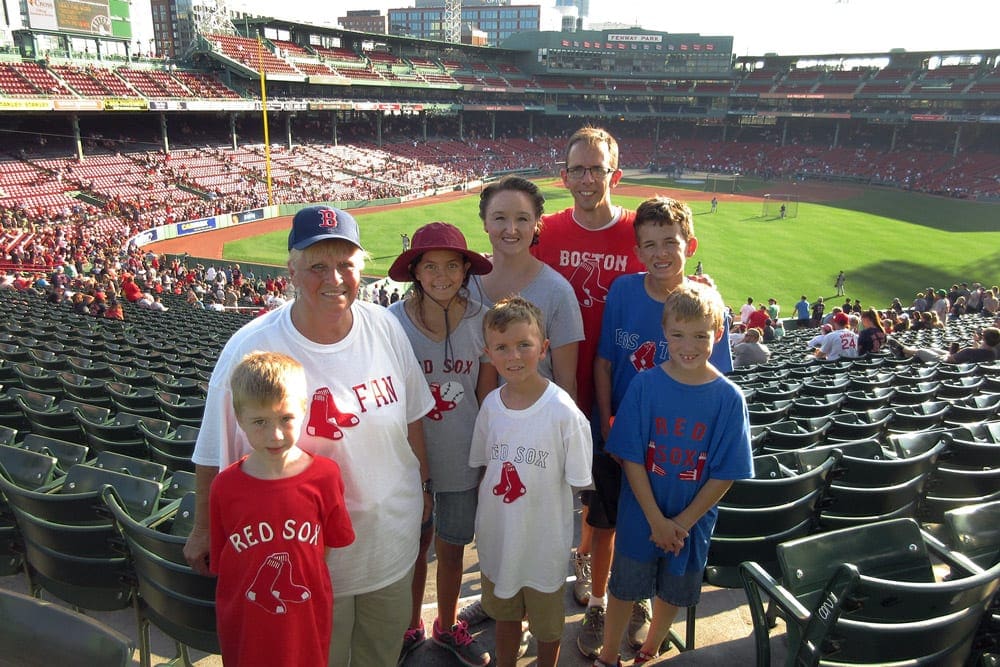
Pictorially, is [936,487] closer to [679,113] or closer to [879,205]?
[879,205]

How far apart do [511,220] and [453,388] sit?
36.3 inches

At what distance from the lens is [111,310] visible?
1438 centimetres

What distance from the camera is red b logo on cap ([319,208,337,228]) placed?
8.50ft

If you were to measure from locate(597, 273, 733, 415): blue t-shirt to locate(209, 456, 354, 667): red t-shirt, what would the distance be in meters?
1.74

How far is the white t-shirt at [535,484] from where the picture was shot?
114 inches

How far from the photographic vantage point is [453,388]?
3.20 metres

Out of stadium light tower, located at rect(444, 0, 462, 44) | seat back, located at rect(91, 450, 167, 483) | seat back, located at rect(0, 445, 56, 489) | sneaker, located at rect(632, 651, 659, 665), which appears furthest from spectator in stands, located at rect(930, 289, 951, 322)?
stadium light tower, located at rect(444, 0, 462, 44)

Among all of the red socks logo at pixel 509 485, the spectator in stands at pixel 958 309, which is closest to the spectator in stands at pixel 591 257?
the red socks logo at pixel 509 485

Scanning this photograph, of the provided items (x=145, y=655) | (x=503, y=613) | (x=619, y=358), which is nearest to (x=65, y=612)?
(x=145, y=655)

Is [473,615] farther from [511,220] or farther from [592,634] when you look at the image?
[511,220]

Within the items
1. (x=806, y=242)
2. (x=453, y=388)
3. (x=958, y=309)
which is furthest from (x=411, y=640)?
(x=806, y=242)

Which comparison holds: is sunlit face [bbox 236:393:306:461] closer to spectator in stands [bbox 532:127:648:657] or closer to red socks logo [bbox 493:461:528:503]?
red socks logo [bbox 493:461:528:503]

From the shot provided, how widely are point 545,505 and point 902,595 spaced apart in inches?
55.4

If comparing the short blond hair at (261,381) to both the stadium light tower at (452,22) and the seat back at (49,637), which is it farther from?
the stadium light tower at (452,22)
